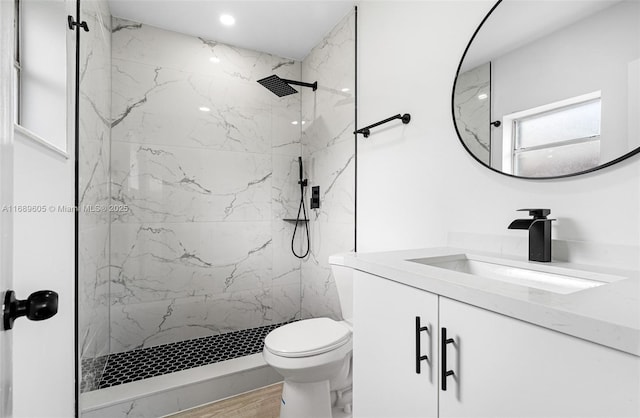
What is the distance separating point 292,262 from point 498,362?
234 cm

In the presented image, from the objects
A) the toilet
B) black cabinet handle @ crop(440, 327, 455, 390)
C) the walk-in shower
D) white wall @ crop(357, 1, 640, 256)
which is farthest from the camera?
the walk-in shower

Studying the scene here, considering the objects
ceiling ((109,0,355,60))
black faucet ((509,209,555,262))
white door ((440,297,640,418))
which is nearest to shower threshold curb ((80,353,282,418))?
white door ((440,297,640,418))

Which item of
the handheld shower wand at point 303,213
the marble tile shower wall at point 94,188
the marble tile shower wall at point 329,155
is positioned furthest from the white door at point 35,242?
the handheld shower wand at point 303,213

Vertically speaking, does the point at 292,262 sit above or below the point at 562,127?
below

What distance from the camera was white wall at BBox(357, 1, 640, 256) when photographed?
966 mm

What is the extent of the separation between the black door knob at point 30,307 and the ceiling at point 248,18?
2174mm

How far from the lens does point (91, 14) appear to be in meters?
1.64

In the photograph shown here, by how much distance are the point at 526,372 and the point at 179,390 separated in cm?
179

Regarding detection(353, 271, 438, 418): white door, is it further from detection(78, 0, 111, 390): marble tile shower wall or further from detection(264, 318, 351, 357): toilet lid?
detection(78, 0, 111, 390): marble tile shower wall

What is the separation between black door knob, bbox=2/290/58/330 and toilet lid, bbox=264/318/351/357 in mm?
1034

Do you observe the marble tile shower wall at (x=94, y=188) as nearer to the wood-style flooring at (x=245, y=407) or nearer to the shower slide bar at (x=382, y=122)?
the wood-style flooring at (x=245, y=407)

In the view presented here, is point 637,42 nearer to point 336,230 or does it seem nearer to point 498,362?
point 498,362

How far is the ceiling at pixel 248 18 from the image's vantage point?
214 cm

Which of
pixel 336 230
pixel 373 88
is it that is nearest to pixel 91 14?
pixel 373 88
